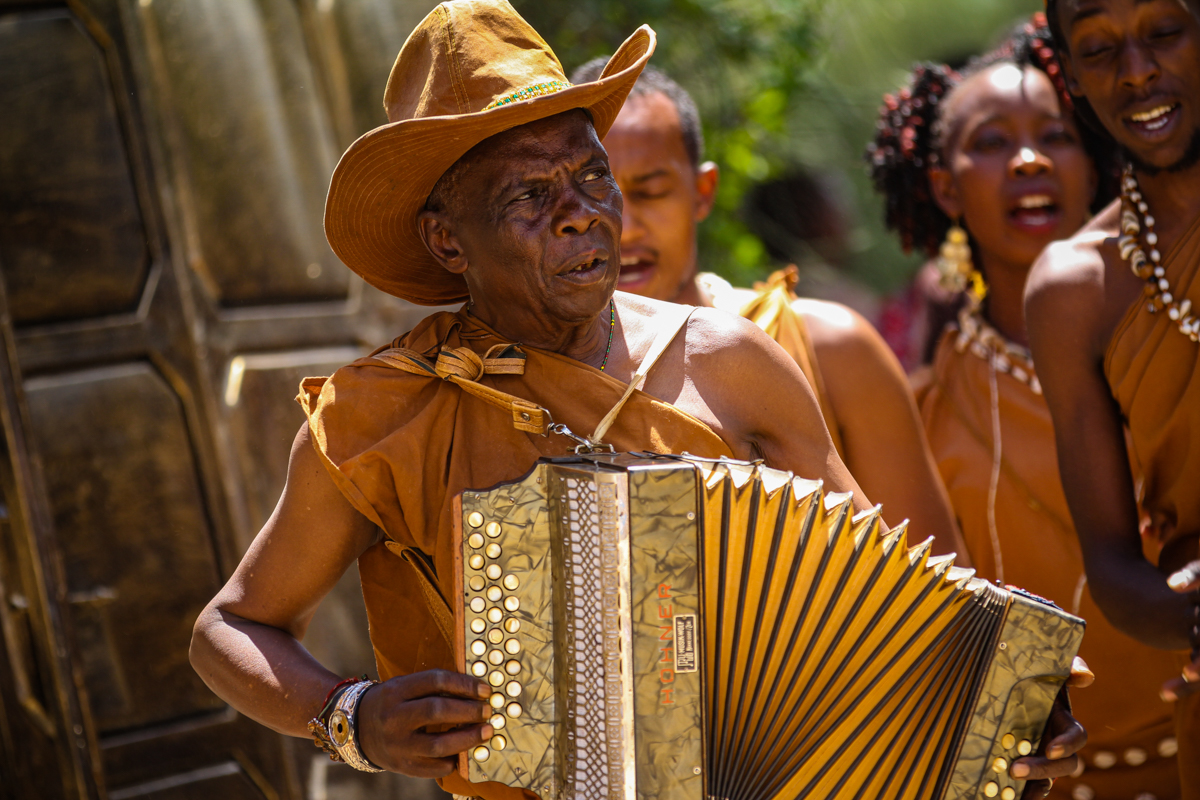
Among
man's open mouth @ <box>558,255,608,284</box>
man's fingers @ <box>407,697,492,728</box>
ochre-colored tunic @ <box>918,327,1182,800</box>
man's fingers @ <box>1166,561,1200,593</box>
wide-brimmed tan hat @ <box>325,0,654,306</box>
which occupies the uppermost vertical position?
wide-brimmed tan hat @ <box>325,0,654,306</box>

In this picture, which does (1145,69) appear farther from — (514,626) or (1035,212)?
(514,626)

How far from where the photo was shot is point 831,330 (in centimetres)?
328

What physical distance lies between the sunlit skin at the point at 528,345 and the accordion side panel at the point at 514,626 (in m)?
0.41

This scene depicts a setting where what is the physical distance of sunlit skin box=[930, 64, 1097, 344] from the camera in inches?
154

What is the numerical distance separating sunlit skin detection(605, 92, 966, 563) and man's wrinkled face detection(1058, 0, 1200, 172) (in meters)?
0.88

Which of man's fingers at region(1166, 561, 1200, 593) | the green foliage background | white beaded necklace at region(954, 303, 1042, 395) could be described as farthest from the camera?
the green foliage background

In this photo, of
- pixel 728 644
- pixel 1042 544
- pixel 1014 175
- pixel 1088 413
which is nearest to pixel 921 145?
pixel 1014 175

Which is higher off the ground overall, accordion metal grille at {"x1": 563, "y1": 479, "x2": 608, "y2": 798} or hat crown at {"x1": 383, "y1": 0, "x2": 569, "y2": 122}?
hat crown at {"x1": 383, "y1": 0, "x2": 569, "y2": 122}

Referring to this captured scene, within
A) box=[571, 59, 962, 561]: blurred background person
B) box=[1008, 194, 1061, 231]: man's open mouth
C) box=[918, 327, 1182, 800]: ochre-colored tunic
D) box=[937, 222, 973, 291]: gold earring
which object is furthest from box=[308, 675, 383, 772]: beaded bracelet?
box=[937, 222, 973, 291]: gold earring

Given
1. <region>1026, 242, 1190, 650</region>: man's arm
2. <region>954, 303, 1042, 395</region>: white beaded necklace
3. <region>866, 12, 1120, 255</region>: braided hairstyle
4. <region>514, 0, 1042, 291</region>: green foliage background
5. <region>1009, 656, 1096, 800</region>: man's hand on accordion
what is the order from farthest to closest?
1. <region>514, 0, 1042, 291</region>: green foliage background
2. <region>866, 12, 1120, 255</region>: braided hairstyle
3. <region>954, 303, 1042, 395</region>: white beaded necklace
4. <region>1026, 242, 1190, 650</region>: man's arm
5. <region>1009, 656, 1096, 800</region>: man's hand on accordion

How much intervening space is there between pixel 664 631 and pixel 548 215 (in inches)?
33.0

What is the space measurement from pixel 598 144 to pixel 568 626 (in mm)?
972

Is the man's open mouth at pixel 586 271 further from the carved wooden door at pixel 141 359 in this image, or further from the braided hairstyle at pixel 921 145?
the braided hairstyle at pixel 921 145

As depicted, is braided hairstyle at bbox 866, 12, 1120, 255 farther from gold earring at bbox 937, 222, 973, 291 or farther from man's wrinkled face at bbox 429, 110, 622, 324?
man's wrinkled face at bbox 429, 110, 622, 324
